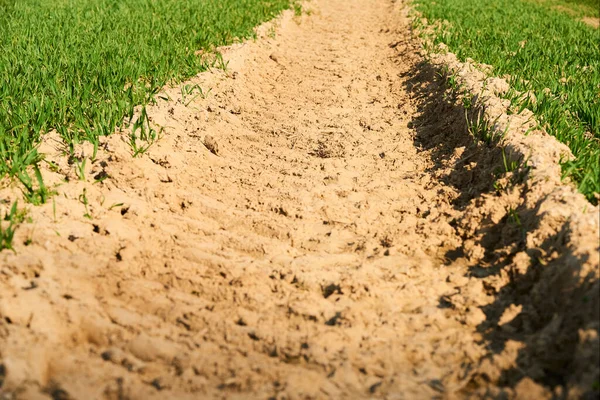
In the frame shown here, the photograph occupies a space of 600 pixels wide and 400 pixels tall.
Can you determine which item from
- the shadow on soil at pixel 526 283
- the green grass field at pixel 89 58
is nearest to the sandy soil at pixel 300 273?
the shadow on soil at pixel 526 283

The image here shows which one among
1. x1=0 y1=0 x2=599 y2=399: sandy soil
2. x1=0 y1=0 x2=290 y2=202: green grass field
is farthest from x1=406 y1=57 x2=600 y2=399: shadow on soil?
→ x1=0 y1=0 x2=290 y2=202: green grass field

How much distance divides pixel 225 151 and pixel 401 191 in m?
1.56

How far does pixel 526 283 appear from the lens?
2.90 m

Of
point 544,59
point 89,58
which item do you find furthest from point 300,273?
point 544,59

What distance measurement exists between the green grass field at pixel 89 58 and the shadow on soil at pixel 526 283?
2692 millimetres

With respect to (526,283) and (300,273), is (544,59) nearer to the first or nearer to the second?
(526,283)

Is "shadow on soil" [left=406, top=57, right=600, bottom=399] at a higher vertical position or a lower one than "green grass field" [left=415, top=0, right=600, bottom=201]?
lower

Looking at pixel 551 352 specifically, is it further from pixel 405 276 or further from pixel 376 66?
pixel 376 66

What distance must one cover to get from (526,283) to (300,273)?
1.21m

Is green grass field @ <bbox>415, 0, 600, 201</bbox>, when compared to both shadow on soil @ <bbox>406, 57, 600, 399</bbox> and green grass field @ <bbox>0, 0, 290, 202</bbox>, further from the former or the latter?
green grass field @ <bbox>0, 0, 290, 202</bbox>

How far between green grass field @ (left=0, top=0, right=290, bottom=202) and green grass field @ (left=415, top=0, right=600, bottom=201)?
3281mm

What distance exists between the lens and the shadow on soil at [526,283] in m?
2.31

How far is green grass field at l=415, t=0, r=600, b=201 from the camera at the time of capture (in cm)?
413

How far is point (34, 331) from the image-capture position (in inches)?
92.9
